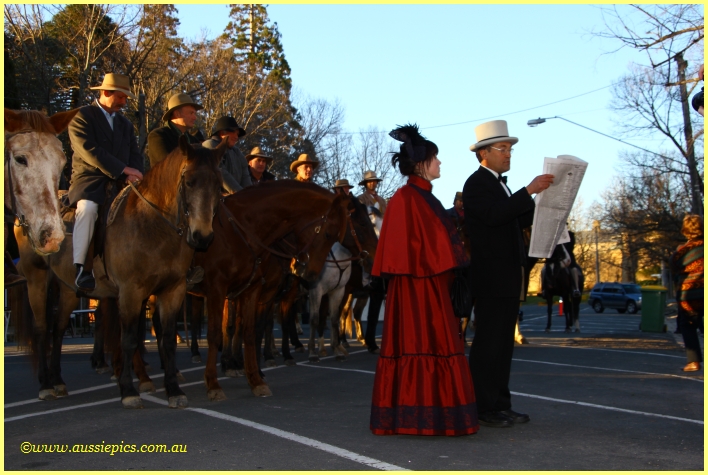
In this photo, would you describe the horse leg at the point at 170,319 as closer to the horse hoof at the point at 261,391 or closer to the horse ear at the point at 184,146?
the horse hoof at the point at 261,391

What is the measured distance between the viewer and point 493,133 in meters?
7.55

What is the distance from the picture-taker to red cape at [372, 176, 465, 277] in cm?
685

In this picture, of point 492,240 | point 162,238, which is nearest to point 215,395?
point 162,238

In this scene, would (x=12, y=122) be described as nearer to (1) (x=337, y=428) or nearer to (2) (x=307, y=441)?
(2) (x=307, y=441)

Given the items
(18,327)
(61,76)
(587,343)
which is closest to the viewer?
(18,327)

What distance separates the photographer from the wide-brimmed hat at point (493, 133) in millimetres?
7512

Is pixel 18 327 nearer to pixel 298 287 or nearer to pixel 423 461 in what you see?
pixel 298 287

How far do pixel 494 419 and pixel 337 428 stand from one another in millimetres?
1371

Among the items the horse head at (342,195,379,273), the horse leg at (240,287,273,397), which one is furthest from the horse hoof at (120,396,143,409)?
the horse head at (342,195,379,273)

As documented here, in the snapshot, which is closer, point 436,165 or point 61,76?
point 436,165

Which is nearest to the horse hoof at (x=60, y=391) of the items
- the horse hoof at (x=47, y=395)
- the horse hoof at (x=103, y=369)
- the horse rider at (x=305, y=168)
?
the horse hoof at (x=47, y=395)

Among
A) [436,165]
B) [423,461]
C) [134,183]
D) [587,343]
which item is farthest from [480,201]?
[587,343]

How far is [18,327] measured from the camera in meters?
9.91

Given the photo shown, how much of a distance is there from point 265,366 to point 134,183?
4.59 m
